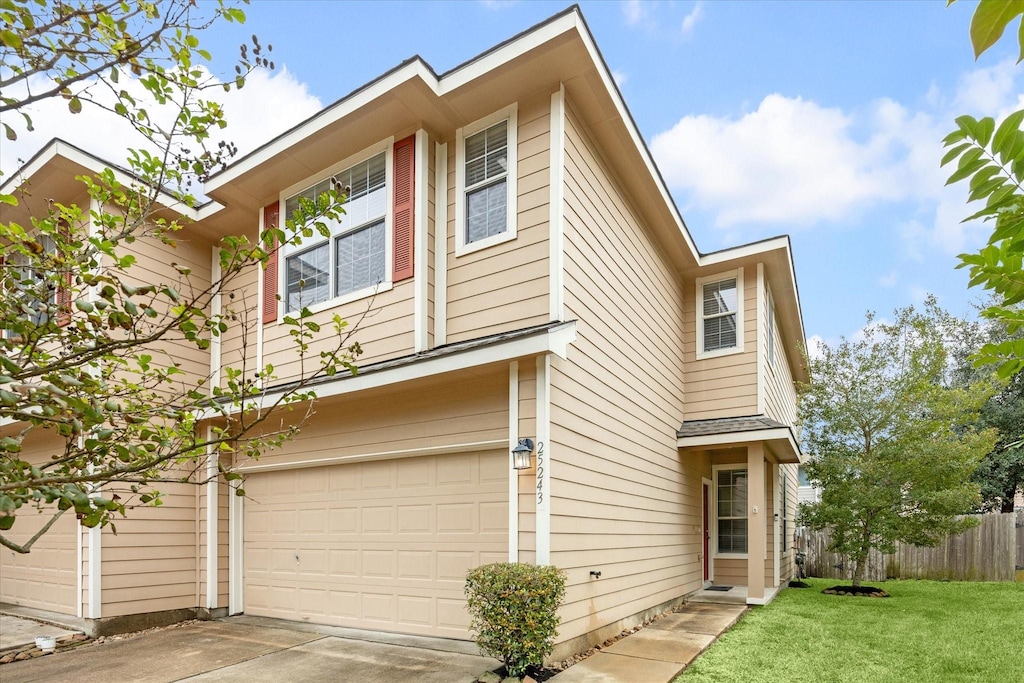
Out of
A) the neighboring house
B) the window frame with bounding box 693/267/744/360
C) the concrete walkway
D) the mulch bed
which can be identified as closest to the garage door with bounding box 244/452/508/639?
the neighboring house

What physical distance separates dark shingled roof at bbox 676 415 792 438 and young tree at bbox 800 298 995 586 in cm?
242

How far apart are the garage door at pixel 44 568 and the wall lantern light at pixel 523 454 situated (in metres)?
6.40

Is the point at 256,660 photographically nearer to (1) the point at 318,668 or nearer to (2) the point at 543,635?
(1) the point at 318,668

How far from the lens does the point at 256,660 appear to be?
6277 mm

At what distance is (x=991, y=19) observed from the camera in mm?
955

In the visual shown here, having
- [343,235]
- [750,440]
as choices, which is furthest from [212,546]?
[750,440]

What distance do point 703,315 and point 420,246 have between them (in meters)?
6.22

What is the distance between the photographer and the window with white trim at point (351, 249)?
7.74 m

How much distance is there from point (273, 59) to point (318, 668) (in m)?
5.26

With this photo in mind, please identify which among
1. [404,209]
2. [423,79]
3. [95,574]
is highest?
[423,79]

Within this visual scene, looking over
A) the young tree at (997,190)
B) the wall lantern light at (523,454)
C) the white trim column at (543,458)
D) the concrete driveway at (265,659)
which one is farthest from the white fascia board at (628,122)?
the concrete driveway at (265,659)

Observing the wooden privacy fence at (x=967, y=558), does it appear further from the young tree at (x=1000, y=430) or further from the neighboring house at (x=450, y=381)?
the neighboring house at (x=450, y=381)

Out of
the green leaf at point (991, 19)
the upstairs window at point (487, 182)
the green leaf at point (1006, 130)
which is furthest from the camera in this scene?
the upstairs window at point (487, 182)

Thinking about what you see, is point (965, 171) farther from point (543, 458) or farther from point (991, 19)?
point (543, 458)
